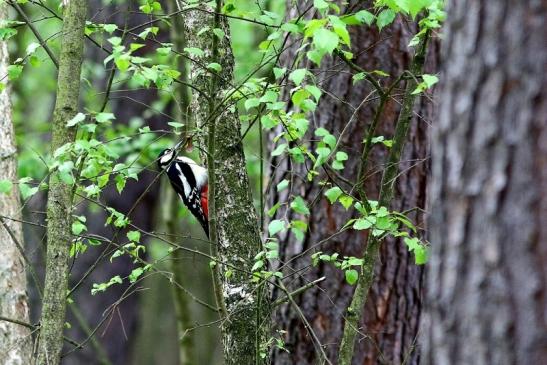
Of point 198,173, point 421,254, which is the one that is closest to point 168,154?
point 198,173

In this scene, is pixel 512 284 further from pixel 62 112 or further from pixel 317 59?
pixel 62 112

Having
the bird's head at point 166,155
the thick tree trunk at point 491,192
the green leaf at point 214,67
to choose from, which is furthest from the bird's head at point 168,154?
the thick tree trunk at point 491,192

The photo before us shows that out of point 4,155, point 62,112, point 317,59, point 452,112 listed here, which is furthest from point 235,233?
point 452,112

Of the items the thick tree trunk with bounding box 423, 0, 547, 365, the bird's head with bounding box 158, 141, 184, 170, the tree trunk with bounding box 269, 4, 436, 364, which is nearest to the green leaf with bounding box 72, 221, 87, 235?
the bird's head with bounding box 158, 141, 184, 170

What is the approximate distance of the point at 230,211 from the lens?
142 inches

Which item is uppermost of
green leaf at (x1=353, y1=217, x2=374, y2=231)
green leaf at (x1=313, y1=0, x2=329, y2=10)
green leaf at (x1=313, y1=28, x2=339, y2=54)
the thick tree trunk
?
green leaf at (x1=313, y1=0, x2=329, y2=10)

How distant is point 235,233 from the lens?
361 cm

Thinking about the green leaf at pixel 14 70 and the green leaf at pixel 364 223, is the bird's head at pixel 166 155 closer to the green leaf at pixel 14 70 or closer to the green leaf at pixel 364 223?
the green leaf at pixel 14 70

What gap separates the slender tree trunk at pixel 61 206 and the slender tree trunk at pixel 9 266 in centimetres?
109

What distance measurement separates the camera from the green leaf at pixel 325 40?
2.46 m

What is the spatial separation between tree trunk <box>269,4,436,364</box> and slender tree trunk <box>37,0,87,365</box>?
1.96 m

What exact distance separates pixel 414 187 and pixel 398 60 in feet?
2.53

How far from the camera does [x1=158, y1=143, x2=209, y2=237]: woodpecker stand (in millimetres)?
6004

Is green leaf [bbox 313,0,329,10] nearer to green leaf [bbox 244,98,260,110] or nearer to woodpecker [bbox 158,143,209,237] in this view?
green leaf [bbox 244,98,260,110]
